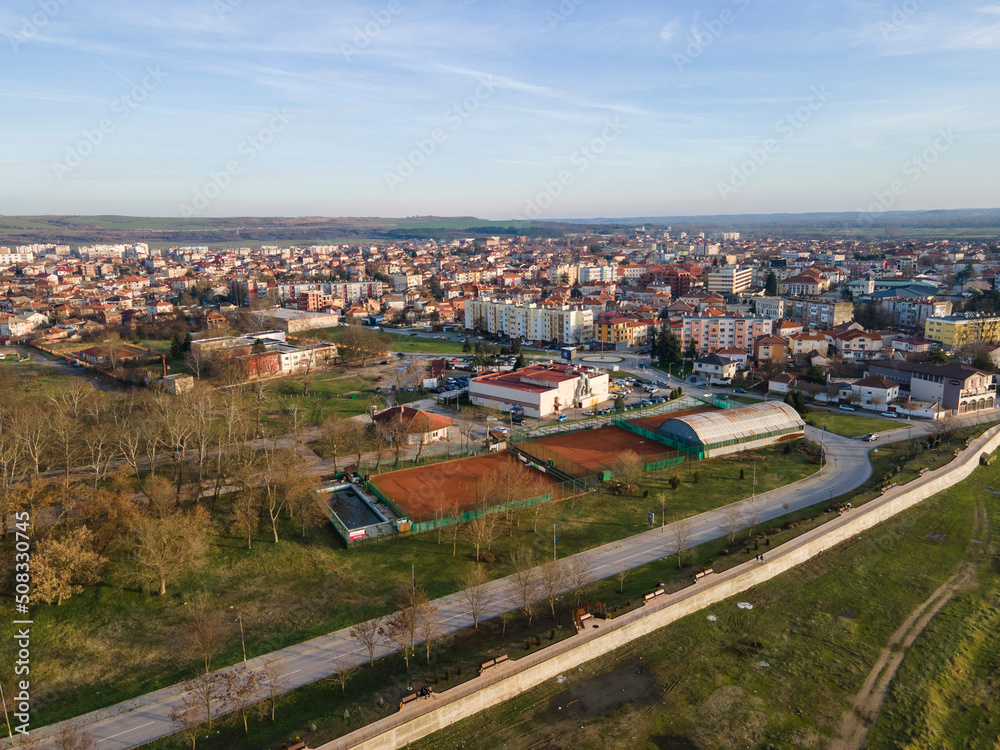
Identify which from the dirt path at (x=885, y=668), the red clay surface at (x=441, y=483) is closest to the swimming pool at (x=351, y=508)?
the red clay surface at (x=441, y=483)

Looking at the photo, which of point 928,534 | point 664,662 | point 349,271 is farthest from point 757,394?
point 349,271

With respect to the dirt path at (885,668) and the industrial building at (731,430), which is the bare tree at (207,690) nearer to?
the dirt path at (885,668)

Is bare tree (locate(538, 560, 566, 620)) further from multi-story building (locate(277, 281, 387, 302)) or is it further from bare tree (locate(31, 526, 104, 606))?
multi-story building (locate(277, 281, 387, 302))

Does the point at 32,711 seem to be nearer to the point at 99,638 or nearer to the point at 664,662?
the point at 99,638

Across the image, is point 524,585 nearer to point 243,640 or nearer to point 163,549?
point 243,640

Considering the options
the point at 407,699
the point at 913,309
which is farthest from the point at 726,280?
the point at 407,699

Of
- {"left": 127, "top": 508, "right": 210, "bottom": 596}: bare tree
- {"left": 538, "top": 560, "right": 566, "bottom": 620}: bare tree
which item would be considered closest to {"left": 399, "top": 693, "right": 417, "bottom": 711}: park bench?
{"left": 538, "top": 560, "right": 566, "bottom": 620}: bare tree
